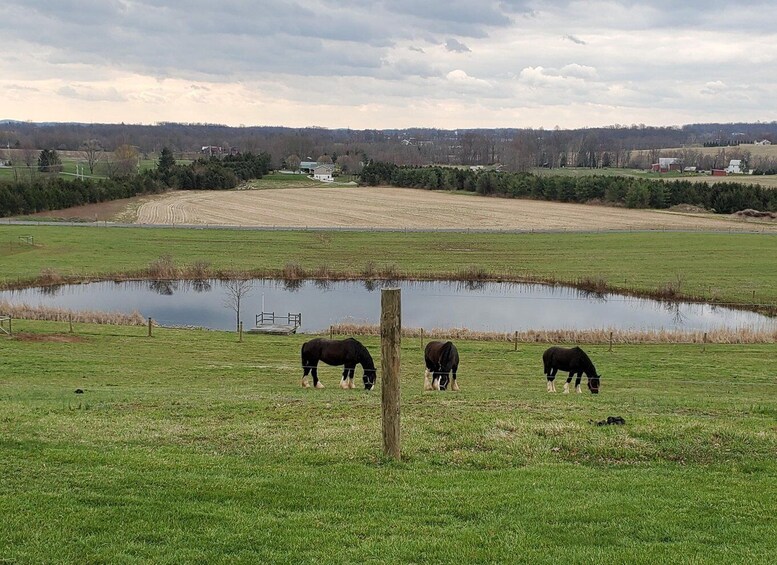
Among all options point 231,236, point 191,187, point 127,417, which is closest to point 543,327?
point 127,417

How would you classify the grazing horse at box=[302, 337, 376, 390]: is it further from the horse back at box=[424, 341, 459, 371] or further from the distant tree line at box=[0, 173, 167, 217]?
the distant tree line at box=[0, 173, 167, 217]

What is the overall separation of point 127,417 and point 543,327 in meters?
31.0

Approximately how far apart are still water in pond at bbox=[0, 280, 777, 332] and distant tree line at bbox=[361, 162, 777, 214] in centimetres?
6182

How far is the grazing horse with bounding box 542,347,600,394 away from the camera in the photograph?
2197 cm

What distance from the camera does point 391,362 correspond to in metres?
10.3

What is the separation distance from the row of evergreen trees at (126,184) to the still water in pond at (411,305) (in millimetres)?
46694

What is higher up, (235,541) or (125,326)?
(235,541)

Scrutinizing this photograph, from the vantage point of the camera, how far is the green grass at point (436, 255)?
58406mm

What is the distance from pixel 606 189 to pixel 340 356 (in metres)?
104

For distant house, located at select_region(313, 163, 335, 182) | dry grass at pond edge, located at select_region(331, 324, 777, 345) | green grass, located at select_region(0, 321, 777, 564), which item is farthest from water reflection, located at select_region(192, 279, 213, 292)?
distant house, located at select_region(313, 163, 335, 182)

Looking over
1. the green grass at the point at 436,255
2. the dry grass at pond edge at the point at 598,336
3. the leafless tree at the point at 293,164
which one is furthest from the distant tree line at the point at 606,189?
the dry grass at pond edge at the point at 598,336

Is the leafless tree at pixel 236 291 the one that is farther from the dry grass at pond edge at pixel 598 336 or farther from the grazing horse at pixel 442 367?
the grazing horse at pixel 442 367

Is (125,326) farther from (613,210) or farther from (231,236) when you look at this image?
(613,210)

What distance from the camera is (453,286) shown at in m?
57.6
